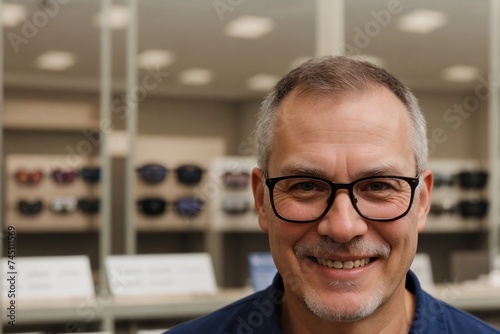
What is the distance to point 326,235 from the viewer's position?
1500 mm

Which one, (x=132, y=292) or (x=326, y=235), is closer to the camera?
(x=326, y=235)

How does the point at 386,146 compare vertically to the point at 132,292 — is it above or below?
A: above

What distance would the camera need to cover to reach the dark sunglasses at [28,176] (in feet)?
15.6

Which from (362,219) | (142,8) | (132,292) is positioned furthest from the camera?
(142,8)

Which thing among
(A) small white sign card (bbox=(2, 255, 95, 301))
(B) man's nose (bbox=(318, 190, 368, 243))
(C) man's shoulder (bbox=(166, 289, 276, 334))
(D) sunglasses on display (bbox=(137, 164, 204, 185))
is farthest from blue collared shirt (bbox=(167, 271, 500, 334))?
(D) sunglasses on display (bbox=(137, 164, 204, 185))

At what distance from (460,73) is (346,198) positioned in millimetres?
4674

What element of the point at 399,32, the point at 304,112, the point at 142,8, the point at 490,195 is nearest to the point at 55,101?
the point at 142,8

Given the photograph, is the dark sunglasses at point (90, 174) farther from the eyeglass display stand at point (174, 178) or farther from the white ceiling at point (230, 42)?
the white ceiling at point (230, 42)

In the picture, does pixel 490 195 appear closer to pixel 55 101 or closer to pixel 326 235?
pixel 55 101

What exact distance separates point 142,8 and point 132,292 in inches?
63.9

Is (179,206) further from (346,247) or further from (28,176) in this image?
(346,247)

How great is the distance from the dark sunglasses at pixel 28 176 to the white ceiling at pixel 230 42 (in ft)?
1.54

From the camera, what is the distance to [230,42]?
5.27 meters

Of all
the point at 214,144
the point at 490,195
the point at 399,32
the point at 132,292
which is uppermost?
the point at 399,32
